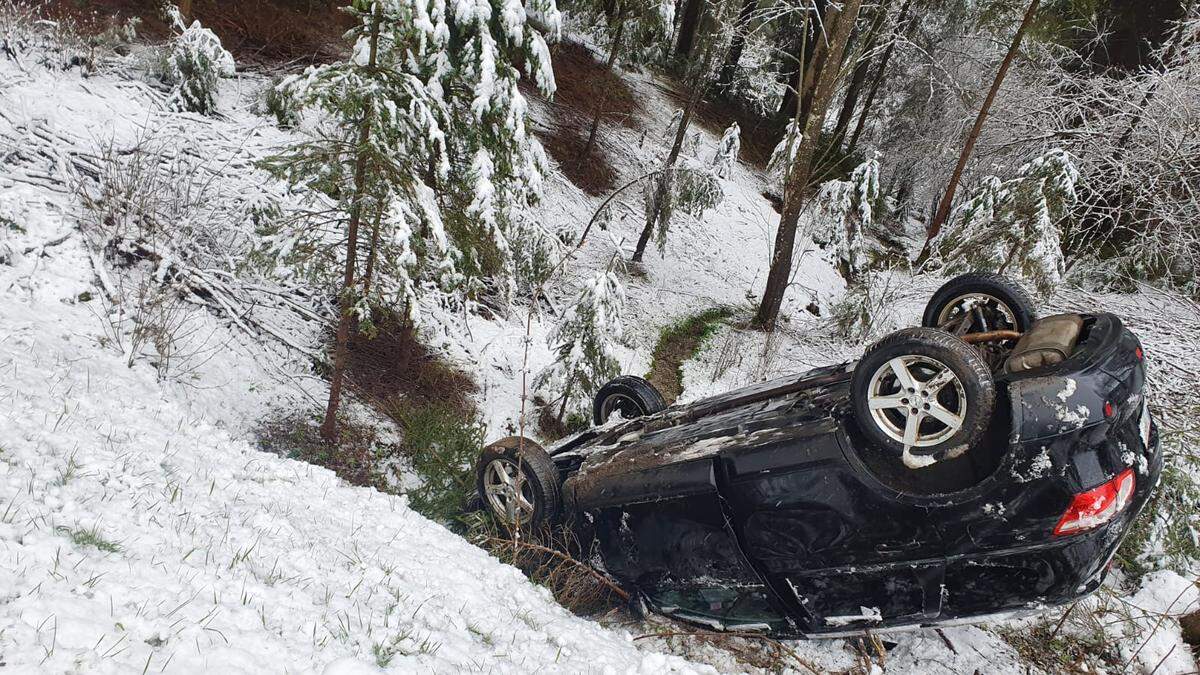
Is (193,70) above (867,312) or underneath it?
above

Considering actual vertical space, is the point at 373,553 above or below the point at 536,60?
below

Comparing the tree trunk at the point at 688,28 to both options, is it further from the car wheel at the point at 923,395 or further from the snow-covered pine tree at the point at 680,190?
the car wheel at the point at 923,395

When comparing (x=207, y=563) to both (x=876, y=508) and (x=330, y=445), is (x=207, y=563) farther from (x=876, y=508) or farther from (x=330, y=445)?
(x=330, y=445)

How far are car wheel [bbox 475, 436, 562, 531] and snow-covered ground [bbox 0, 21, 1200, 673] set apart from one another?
2.17 feet

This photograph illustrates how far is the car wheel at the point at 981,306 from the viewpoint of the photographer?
4.09 meters

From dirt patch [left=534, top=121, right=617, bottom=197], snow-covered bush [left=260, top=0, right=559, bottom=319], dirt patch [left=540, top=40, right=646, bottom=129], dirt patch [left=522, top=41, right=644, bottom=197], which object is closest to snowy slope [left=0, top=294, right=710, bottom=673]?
snow-covered bush [left=260, top=0, right=559, bottom=319]

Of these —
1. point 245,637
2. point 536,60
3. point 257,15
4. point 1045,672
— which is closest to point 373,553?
point 245,637

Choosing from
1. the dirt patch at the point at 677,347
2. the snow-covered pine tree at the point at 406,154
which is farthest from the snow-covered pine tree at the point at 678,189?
the snow-covered pine tree at the point at 406,154

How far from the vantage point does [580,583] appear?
14.1ft

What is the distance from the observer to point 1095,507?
9.27 ft

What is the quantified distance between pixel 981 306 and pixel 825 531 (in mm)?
2215

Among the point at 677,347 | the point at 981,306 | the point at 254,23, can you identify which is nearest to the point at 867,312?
the point at 677,347

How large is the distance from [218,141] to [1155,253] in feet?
47.3

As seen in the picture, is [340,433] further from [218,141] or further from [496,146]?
[218,141]
